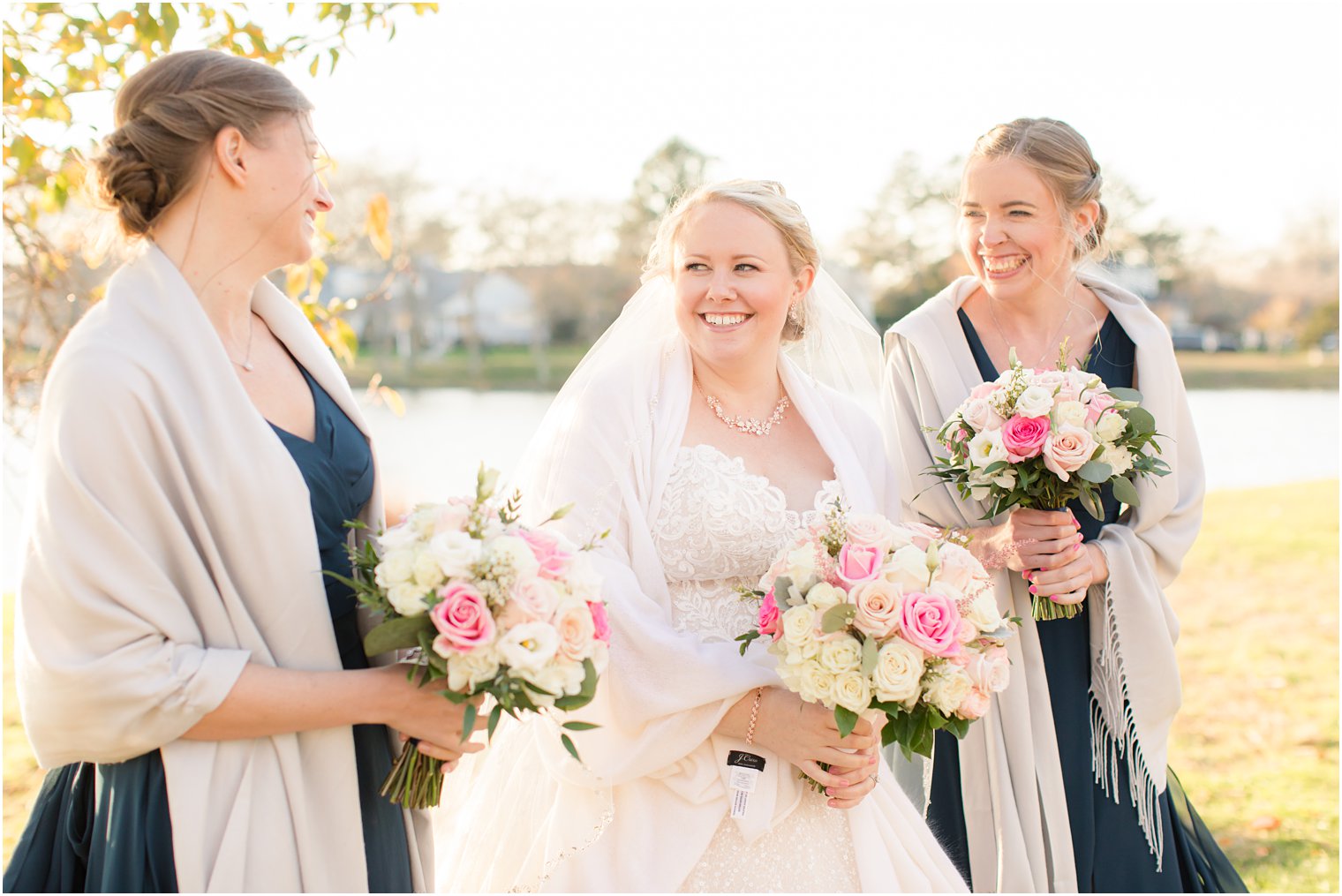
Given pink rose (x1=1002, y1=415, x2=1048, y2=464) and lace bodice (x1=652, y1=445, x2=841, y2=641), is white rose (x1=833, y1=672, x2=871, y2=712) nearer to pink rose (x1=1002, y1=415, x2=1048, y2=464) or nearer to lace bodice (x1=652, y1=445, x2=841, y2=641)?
lace bodice (x1=652, y1=445, x2=841, y2=641)

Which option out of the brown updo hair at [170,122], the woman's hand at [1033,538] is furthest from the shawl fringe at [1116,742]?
the brown updo hair at [170,122]

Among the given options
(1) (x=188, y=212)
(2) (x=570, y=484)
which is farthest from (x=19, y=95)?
(2) (x=570, y=484)

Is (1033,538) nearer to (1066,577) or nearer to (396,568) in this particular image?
(1066,577)

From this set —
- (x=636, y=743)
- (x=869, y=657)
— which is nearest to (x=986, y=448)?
(x=869, y=657)

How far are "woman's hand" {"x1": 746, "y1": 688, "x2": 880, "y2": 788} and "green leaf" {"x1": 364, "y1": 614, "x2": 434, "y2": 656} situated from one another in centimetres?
108

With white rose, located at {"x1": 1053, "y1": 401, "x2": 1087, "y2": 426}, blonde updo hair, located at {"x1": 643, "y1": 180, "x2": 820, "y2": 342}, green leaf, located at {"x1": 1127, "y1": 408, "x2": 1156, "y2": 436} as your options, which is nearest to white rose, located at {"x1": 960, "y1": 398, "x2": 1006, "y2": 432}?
white rose, located at {"x1": 1053, "y1": 401, "x2": 1087, "y2": 426}

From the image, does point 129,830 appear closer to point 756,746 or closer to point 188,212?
point 188,212

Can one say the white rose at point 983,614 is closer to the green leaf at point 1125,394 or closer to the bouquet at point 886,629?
the bouquet at point 886,629

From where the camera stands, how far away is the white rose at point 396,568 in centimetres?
238

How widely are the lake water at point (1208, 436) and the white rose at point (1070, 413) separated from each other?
9500 mm

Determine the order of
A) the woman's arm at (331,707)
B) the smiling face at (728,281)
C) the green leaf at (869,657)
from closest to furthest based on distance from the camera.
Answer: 1. the woman's arm at (331,707)
2. the green leaf at (869,657)
3. the smiling face at (728,281)

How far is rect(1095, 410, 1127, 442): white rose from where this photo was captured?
A: 3.51 meters

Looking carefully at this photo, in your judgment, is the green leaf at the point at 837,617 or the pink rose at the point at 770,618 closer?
the green leaf at the point at 837,617

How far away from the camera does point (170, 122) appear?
8.12 ft
